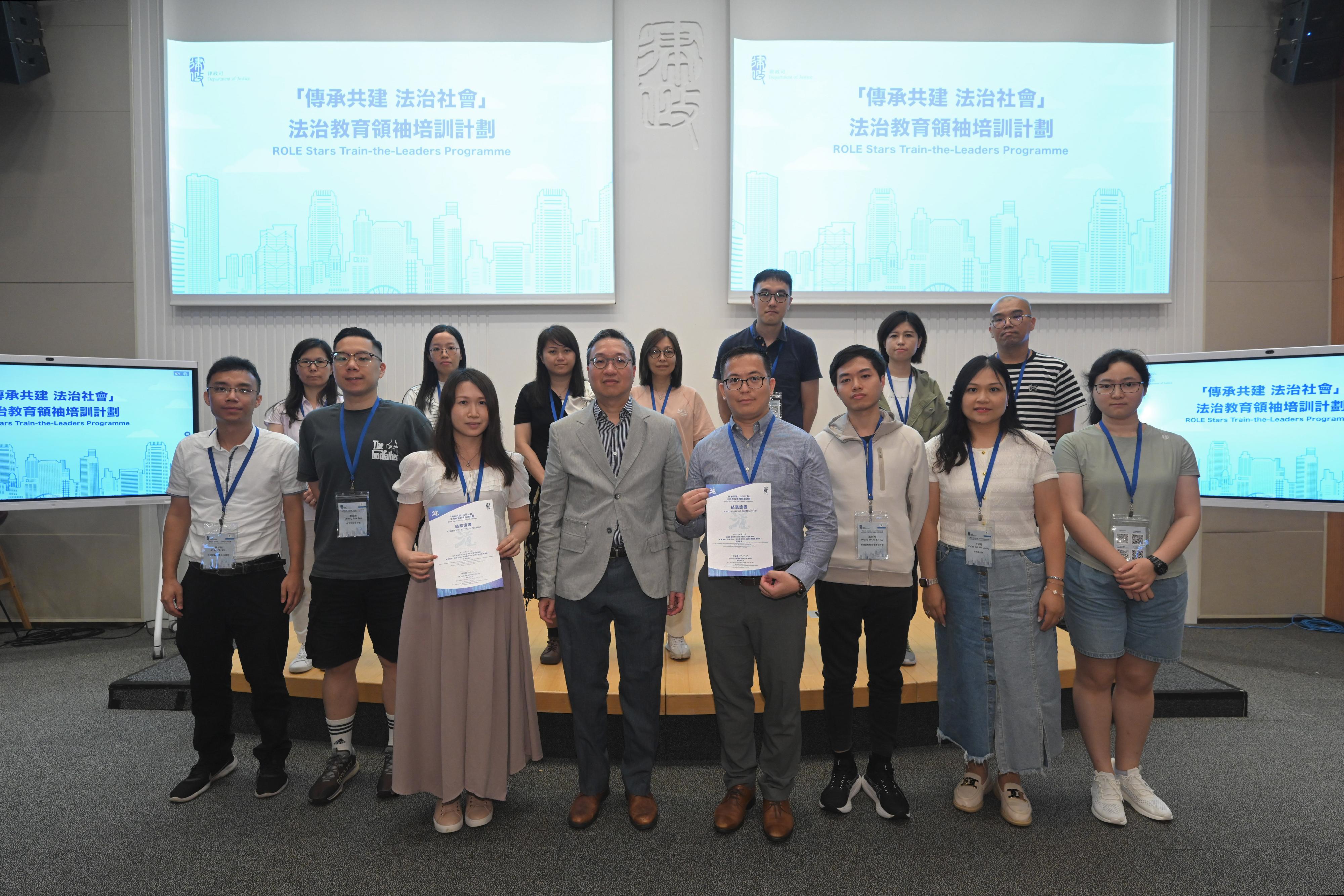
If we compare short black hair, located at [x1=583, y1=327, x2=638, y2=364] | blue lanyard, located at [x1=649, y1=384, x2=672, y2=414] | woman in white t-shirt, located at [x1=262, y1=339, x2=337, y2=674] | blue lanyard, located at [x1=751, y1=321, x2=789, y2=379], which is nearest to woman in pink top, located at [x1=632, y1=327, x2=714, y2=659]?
blue lanyard, located at [x1=649, y1=384, x2=672, y2=414]

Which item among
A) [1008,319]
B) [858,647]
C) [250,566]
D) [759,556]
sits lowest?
[858,647]

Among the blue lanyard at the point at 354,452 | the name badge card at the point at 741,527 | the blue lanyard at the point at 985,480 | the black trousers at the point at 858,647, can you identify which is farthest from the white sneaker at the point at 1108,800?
the blue lanyard at the point at 354,452

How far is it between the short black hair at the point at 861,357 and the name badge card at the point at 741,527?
0.53m

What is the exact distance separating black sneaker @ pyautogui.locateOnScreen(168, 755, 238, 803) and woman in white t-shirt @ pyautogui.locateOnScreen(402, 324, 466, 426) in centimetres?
157

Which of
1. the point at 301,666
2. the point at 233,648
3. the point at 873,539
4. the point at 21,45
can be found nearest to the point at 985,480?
the point at 873,539

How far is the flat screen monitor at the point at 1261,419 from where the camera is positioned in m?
3.77

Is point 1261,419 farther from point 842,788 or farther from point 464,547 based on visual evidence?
point 464,547

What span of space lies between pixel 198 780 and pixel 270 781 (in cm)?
28

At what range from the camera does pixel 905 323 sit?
3027mm

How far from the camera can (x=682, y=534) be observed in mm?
2152

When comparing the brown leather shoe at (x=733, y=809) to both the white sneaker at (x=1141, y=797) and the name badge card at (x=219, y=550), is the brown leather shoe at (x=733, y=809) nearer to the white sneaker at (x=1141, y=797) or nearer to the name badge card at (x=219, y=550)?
the white sneaker at (x=1141, y=797)

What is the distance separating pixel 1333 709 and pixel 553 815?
145 inches

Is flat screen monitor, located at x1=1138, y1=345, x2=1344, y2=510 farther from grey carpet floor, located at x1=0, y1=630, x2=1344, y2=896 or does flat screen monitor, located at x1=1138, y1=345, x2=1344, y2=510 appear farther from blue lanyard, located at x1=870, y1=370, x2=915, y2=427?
blue lanyard, located at x1=870, y1=370, x2=915, y2=427

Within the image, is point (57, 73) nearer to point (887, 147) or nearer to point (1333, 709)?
point (887, 147)
